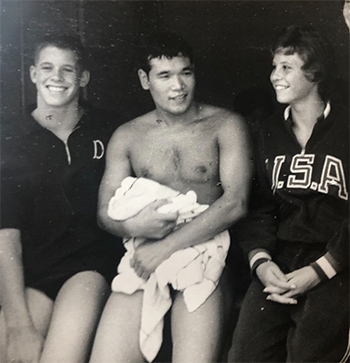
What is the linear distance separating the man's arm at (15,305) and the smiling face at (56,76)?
1.45ft

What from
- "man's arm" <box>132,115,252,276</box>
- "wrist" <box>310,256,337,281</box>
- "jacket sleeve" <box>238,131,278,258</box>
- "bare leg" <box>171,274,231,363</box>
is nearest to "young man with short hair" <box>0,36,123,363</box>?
"man's arm" <box>132,115,252,276</box>

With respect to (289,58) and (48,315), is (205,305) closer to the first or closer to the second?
(48,315)

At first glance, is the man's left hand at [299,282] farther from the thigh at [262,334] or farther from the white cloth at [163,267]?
the white cloth at [163,267]

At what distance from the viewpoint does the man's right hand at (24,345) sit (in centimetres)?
150

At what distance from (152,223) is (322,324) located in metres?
0.62

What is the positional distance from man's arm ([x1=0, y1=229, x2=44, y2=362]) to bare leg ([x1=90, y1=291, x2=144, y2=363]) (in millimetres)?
190

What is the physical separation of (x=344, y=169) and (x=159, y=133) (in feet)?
1.98

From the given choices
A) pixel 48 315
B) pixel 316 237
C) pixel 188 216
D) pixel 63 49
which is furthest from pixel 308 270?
pixel 63 49

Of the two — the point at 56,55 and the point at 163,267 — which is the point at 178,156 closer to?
the point at 163,267

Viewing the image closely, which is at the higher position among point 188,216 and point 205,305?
point 188,216

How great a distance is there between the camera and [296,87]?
1574 mm

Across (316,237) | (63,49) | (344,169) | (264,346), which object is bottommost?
(264,346)

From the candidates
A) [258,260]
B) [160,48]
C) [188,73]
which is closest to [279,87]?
[188,73]

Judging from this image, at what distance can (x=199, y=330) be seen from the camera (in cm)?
151
